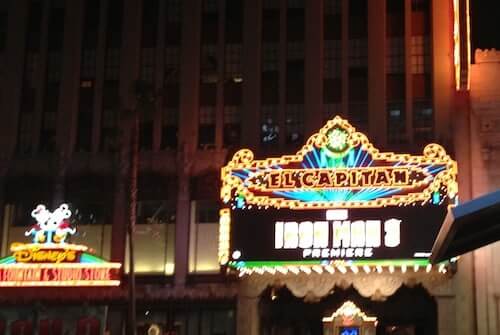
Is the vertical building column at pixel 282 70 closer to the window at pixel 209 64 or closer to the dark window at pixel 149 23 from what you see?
the window at pixel 209 64

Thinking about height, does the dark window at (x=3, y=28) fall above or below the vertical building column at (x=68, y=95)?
above

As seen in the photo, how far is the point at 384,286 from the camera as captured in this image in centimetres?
3244

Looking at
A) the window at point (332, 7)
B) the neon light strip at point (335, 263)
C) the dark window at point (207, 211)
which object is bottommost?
the neon light strip at point (335, 263)

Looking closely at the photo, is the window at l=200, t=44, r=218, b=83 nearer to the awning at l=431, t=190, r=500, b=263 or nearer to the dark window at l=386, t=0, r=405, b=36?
the dark window at l=386, t=0, r=405, b=36

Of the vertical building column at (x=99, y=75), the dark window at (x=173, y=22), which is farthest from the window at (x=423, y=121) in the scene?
the vertical building column at (x=99, y=75)

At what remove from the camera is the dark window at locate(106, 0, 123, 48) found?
40.2 metres

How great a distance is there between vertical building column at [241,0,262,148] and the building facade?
0.07 meters

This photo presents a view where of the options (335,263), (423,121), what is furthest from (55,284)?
(423,121)

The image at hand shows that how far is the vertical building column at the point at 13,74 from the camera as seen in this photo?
130ft

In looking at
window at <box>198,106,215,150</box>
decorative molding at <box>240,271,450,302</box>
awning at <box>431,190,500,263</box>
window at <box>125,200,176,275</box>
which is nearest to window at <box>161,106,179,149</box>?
window at <box>198,106,215,150</box>

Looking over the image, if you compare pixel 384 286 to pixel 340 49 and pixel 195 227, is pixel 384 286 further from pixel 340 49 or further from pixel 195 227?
pixel 340 49

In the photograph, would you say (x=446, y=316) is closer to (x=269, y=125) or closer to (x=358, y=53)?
(x=269, y=125)

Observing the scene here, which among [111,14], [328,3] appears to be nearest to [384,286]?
[328,3]

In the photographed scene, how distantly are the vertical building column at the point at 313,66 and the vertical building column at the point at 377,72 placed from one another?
7.44 ft
